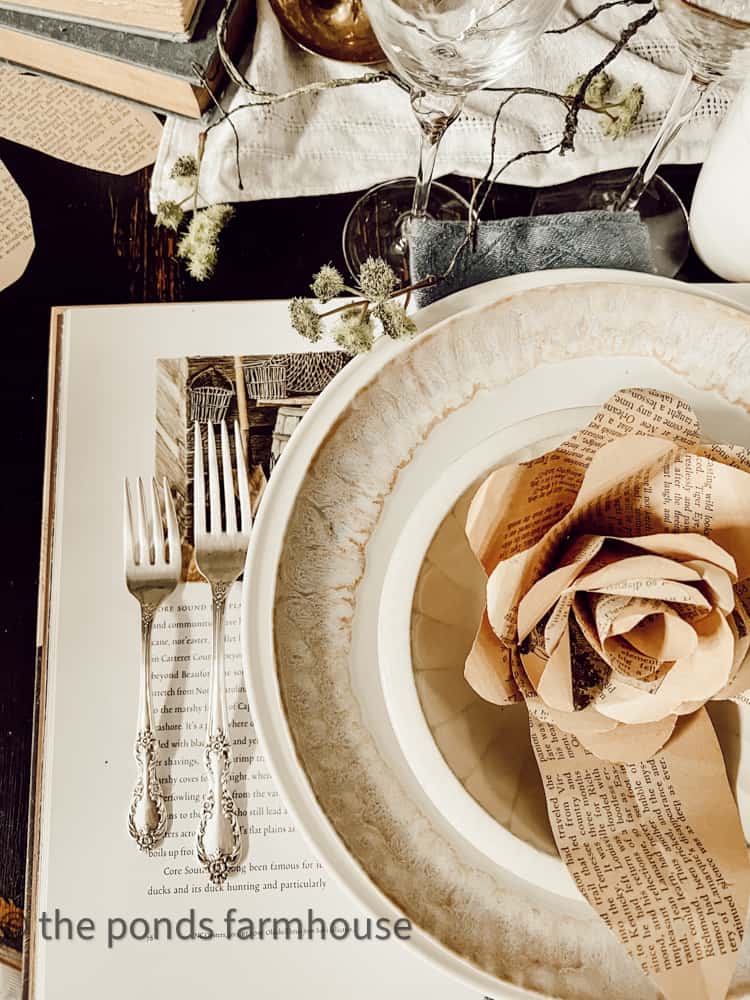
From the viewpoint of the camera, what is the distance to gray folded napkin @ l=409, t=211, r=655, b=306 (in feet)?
1.41

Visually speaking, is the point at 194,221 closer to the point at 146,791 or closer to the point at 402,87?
the point at 402,87

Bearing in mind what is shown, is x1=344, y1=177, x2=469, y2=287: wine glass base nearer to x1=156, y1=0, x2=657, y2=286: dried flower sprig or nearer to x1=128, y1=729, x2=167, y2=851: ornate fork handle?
x1=156, y1=0, x2=657, y2=286: dried flower sprig

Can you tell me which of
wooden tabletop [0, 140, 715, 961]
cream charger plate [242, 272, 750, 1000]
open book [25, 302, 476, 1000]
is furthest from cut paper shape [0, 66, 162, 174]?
cream charger plate [242, 272, 750, 1000]

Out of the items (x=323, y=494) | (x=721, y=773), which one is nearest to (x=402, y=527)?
(x=323, y=494)

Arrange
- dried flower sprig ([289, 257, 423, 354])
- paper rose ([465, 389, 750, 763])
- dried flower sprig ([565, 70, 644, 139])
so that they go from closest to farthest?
paper rose ([465, 389, 750, 763]) → dried flower sprig ([289, 257, 423, 354]) → dried flower sprig ([565, 70, 644, 139])

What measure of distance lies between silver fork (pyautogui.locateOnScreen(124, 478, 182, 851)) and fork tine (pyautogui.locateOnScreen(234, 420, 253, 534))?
0.04m

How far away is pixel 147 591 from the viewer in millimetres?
436

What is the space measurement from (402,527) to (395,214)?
243 millimetres

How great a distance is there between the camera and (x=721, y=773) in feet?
1.03

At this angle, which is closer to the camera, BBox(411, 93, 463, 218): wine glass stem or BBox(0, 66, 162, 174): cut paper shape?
BBox(411, 93, 463, 218): wine glass stem

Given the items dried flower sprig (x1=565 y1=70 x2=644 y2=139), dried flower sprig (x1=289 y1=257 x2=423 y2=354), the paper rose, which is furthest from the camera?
dried flower sprig (x1=565 y1=70 x2=644 y2=139)

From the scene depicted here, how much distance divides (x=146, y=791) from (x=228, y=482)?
17 cm

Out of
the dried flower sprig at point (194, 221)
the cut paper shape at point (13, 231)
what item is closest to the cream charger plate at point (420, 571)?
the dried flower sprig at point (194, 221)

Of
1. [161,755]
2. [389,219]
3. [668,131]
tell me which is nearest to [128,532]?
[161,755]
